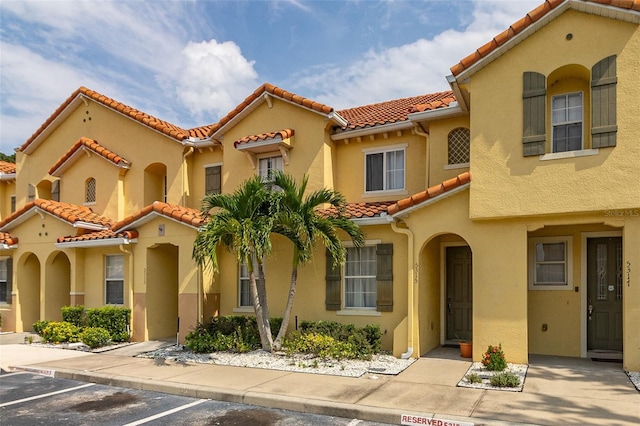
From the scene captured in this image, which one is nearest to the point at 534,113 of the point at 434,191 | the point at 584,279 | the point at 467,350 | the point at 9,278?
the point at 434,191

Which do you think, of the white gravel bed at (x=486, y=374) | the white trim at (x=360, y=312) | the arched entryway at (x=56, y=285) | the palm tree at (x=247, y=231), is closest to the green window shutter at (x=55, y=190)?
the arched entryway at (x=56, y=285)

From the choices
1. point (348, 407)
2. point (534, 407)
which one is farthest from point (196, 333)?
point (534, 407)

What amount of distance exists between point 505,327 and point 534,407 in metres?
2.99

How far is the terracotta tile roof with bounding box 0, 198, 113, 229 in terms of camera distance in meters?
15.9

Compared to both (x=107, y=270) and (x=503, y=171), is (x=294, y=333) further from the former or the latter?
(x=107, y=270)

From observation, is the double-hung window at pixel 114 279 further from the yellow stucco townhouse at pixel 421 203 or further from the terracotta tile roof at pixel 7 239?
the terracotta tile roof at pixel 7 239

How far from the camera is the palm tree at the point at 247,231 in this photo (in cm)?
1089

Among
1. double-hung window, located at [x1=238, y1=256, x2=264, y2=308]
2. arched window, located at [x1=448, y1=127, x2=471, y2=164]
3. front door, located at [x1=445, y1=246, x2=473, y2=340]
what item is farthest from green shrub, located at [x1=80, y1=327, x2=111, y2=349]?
arched window, located at [x1=448, y1=127, x2=471, y2=164]

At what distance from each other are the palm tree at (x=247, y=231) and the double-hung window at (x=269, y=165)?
3.11 metres

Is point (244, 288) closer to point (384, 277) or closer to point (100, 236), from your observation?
point (384, 277)

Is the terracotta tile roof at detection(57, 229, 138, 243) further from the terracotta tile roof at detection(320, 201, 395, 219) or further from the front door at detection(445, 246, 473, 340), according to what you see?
the front door at detection(445, 246, 473, 340)

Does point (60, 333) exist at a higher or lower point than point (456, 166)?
lower

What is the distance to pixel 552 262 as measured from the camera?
1182 cm

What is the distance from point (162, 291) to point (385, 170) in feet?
24.2
